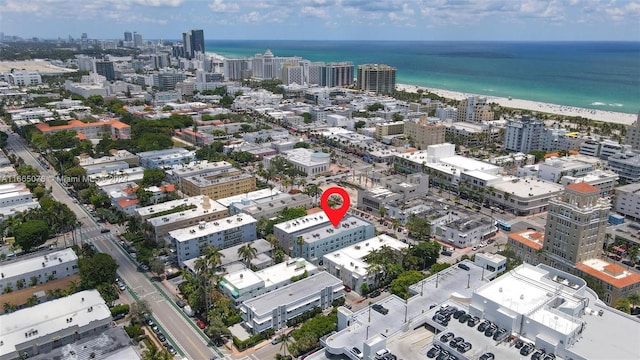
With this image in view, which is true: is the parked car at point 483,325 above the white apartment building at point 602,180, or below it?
above

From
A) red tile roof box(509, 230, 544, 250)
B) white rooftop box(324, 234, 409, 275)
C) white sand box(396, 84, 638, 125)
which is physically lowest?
white rooftop box(324, 234, 409, 275)

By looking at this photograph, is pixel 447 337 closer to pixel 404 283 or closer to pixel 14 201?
pixel 404 283

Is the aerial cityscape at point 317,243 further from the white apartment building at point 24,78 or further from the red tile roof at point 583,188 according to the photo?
the white apartment building at point 24,78

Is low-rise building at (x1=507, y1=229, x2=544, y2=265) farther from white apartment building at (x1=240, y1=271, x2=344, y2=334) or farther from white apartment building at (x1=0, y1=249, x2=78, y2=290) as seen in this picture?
white apartment building at (x1=0, y1=249, x2=78, y2=290)

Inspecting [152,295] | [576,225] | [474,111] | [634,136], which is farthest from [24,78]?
[634,136]

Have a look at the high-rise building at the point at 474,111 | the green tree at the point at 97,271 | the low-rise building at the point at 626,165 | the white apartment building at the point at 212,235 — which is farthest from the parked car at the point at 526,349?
the high-rise building at the point at 474,111

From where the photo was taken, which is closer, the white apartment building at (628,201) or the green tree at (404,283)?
the green tree at (404,283)

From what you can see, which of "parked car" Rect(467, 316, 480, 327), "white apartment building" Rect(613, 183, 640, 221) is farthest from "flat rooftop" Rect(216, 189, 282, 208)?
"white apartment building" Rect(613, 183, 640, 221)
